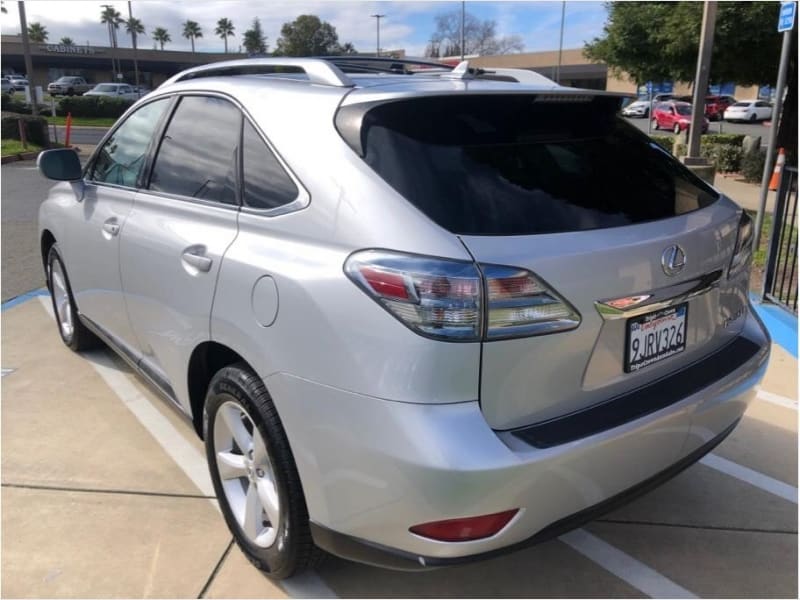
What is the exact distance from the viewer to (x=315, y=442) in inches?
85.2

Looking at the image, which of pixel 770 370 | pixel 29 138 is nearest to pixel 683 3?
pixel 770 370

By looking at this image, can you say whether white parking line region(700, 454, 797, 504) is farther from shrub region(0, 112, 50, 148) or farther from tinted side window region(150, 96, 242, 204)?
shrub region(0, 112, 50, 148)

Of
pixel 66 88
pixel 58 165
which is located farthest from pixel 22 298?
pixel 66 88

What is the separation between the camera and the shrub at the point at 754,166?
14781 millimetres

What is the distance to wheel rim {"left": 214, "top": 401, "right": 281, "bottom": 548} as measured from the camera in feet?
8.23

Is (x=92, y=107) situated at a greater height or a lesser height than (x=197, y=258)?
lesser

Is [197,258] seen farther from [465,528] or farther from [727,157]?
[727,157]

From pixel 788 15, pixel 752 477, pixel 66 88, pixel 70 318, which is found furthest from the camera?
pixel 66 88

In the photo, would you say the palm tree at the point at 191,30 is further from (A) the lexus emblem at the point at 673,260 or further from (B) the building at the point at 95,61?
(A) the lexus emblem at the point at 673,260

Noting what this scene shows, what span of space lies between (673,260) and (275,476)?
4.87ft

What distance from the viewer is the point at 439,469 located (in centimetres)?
191

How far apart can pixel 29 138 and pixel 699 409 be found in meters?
22.5

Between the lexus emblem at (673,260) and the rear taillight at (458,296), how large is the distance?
49 centimetres

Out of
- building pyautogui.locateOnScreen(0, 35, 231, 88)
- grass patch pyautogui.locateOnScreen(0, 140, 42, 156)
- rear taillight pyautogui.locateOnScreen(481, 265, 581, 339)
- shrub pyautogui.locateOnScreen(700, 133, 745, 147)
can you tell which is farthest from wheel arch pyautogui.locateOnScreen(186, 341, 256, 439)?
building pyautogui.locateOnScreen(0, 35, 231, 88)
